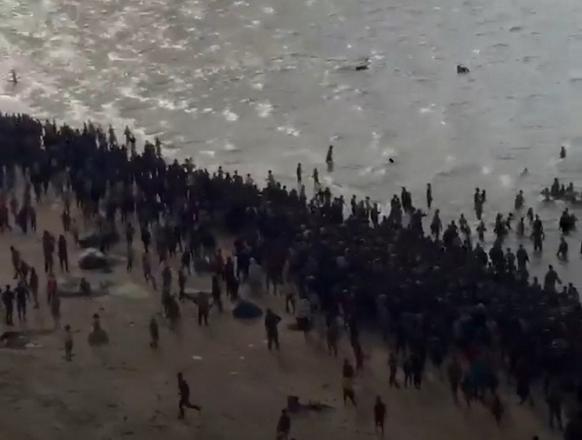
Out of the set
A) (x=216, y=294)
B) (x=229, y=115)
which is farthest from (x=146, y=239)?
(x=229, y=115)

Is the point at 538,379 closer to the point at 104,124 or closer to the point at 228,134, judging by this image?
the point at 228,134

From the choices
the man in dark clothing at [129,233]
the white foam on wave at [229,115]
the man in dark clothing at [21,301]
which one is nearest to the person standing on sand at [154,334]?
the man in dark clothing at [21,301]

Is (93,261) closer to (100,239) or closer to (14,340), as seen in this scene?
(100,239)

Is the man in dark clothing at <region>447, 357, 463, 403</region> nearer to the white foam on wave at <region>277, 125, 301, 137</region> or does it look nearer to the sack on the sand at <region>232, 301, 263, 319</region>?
the sack on the sand at <region>232, 301, 263, 319</region>

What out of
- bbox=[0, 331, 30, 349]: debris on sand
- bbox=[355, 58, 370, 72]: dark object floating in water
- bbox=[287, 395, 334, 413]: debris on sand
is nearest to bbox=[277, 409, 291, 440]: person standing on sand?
bbox=[287, 395, 334, 413]: debris on sand

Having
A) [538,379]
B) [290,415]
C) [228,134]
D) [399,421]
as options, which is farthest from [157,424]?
[228,134]

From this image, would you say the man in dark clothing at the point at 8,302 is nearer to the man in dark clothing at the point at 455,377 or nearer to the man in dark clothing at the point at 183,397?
the man in dark clothing at the point at 183,397
